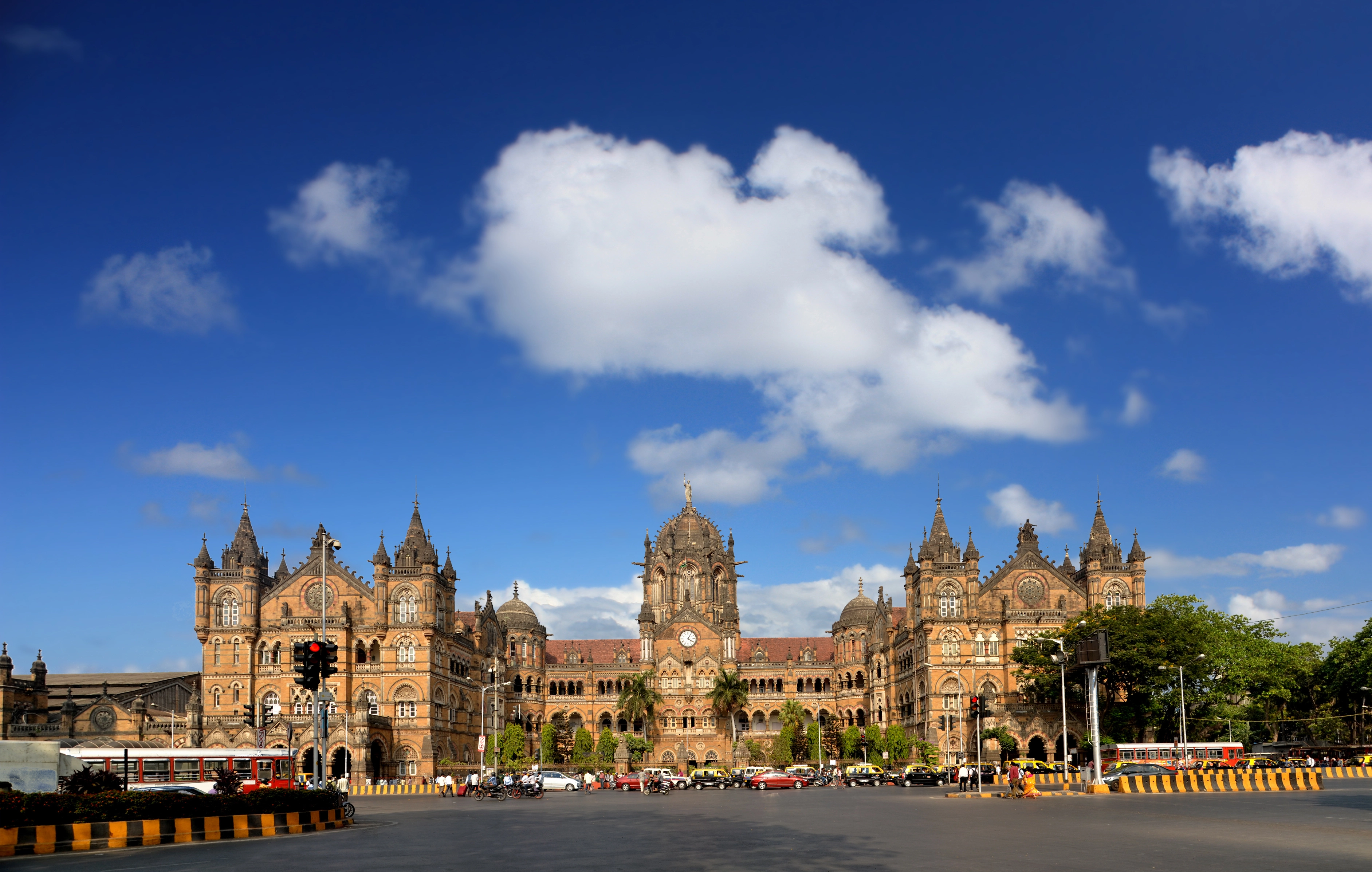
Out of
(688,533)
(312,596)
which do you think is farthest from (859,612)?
(312,596)

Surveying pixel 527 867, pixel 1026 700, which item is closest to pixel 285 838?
pixel 527 867

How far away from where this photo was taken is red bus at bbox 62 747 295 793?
4766 cm

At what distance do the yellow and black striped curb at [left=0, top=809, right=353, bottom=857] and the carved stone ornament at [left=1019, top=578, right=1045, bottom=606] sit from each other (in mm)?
71077

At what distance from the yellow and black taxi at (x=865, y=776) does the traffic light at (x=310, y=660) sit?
5229cm

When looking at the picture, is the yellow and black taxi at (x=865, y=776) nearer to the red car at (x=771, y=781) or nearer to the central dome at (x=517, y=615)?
the red car at (x=771, y=781)

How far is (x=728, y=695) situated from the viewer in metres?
106

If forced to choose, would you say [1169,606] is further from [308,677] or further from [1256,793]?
[308,677]

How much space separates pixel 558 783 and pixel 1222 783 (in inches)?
1562

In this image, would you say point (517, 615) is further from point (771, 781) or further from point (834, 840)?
A: point (834, 840)

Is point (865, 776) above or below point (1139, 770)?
below

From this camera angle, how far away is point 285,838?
3058 cm

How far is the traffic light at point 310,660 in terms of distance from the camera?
33.3m

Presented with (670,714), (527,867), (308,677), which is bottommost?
(670,714)

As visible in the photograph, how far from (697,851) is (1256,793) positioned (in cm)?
3373
